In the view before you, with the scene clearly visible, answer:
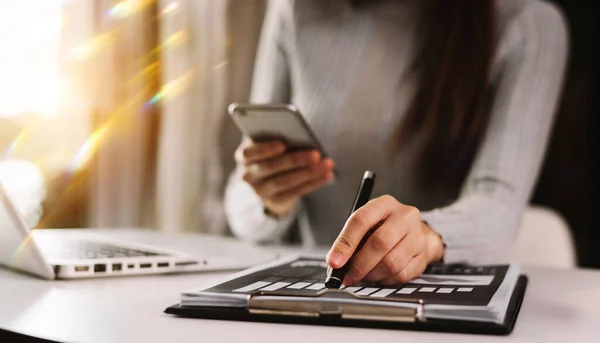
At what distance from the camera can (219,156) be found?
4.93 ft

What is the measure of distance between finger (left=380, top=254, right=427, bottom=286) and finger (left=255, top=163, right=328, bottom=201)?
0.29 meters

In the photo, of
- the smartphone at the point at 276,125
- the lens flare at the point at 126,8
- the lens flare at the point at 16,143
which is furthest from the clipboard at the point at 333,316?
the lens flare at the point at 126,8

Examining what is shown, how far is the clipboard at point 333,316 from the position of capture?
0.43m

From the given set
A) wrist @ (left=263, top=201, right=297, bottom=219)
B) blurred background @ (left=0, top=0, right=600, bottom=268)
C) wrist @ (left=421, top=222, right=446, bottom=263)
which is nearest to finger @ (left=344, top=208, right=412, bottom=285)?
wrist @ (left=421, top=222, right=446, bottom=263)

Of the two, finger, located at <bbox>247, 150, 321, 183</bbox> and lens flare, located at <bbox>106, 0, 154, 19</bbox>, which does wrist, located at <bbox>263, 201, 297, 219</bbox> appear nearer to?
finger, located at <bbox>247, 150, 321, 183</bbox>

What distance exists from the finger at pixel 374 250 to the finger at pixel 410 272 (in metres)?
0.02

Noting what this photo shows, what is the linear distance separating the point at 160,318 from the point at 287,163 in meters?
0.42

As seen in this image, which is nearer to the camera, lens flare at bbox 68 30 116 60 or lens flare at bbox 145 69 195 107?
lens flare at bbox 68 30 116 60


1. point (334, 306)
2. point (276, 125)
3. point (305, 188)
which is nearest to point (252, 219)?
point (305, 188)

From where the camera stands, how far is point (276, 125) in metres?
0.82

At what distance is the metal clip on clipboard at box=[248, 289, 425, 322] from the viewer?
0.44 meters

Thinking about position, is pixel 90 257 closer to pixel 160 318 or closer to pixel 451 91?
pixel 160 318

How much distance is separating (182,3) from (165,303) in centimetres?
97

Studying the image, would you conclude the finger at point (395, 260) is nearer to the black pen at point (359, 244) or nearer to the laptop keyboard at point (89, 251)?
the black pen at point (359, 244)
